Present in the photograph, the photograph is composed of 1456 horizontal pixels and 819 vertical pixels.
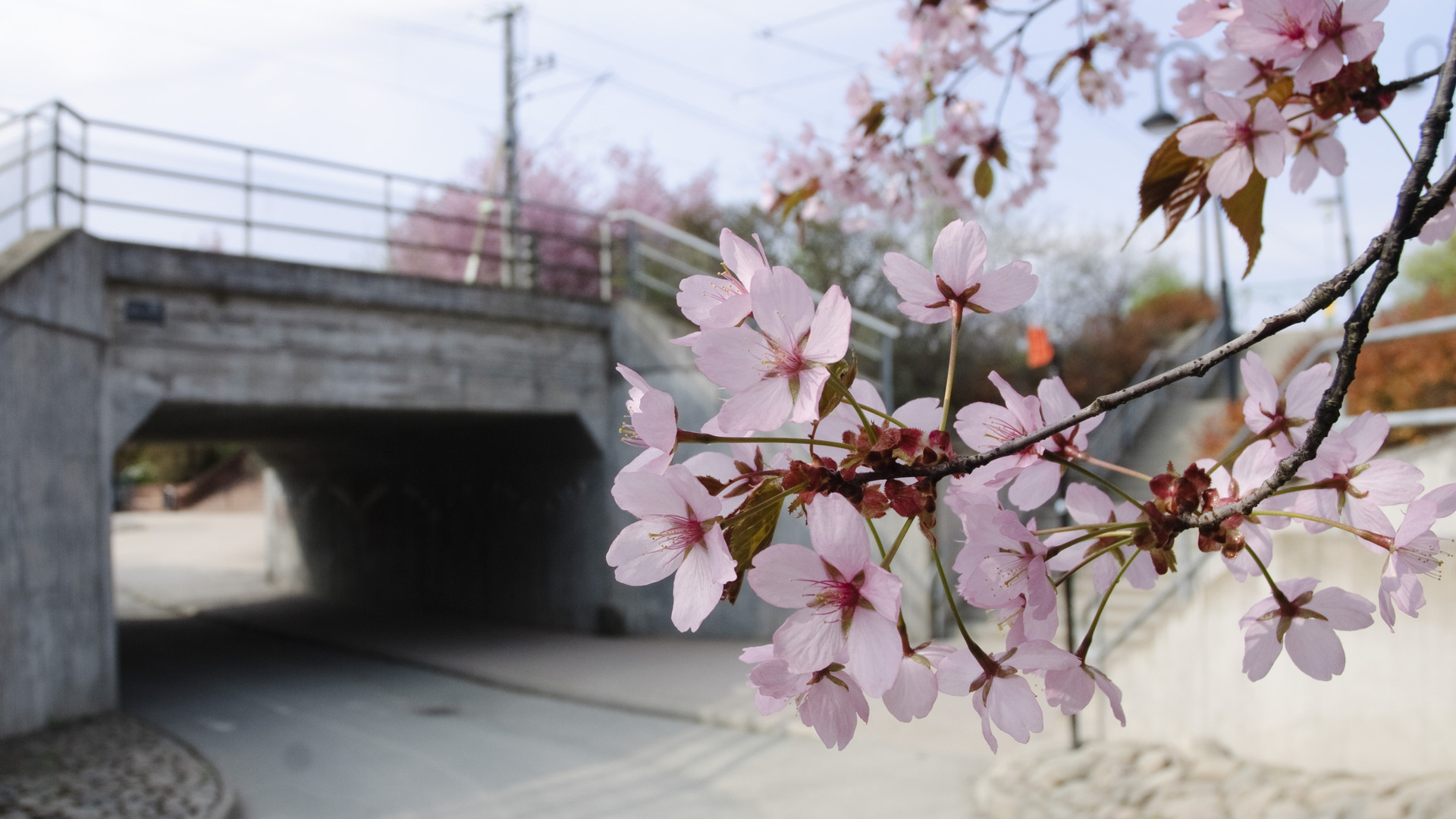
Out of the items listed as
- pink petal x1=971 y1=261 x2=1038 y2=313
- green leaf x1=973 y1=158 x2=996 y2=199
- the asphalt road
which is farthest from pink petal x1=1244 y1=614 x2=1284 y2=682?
the asphalt road

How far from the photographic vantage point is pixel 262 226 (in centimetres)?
997

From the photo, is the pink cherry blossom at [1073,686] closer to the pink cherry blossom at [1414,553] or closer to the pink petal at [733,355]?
the pink cherry blossom at [1414,553]

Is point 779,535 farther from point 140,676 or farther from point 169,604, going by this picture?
point 169,604

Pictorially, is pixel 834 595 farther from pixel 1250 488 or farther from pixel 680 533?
pixel 1250 488

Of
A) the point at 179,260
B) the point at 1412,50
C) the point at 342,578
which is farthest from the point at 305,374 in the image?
the point at 1412,50

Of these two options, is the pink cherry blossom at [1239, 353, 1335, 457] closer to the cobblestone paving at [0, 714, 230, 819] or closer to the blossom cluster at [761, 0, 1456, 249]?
the blossom cluster at [761, 0, 1456, 249]

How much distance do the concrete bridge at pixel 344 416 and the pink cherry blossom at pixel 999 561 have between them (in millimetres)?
8098

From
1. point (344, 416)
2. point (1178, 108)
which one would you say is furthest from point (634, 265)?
point (1178, 108)

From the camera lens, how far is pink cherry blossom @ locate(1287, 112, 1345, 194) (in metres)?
1.19

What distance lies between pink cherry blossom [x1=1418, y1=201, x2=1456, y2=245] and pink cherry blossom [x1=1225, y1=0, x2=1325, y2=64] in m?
0.24

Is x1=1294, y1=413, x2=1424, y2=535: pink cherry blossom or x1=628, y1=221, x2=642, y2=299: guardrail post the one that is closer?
x1=1294, y1=413, x2=1424, y2=535: pink cherry blossom

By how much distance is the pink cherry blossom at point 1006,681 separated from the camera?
86 cm

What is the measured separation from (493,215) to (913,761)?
12.3 meters

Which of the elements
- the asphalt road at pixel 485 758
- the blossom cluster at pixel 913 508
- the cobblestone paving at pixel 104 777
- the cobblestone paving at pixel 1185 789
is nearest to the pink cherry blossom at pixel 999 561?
the blossom cluster at pixel 913 508
